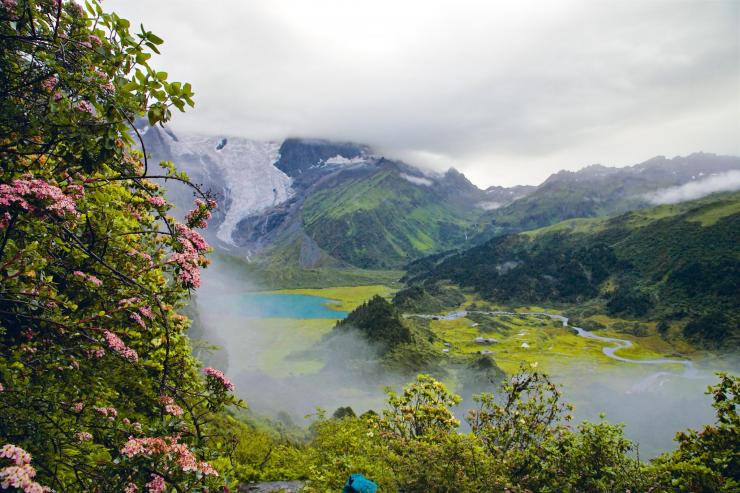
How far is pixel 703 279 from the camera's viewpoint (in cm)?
16200

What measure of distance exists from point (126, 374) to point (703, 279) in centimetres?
20774

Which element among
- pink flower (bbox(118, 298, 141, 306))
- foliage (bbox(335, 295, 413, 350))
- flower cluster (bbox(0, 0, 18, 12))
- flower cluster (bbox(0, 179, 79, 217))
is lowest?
foliage (bbox(335, 295, 413, 350))

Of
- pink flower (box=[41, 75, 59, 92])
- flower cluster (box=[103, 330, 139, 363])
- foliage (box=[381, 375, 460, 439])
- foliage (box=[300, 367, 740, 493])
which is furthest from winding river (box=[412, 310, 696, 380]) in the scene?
pink flower (box=[41, 75, 59, 92])

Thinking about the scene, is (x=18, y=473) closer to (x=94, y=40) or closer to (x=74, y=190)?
(x=74, y=190)

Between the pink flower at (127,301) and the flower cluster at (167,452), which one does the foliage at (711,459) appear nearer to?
the flower cluster at (167,452)

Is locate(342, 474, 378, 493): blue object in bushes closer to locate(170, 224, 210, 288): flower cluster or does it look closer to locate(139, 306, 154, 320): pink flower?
locate(170, 224, 210, 288): flower cluster

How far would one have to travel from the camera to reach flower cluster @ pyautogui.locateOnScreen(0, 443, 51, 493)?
3.99 meters

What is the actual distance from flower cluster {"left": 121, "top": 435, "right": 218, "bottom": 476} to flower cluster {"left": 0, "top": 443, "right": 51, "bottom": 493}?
0.85 meters

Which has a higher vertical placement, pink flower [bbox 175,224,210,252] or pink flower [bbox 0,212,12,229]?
pink flower [bbox 0,212,12,229]

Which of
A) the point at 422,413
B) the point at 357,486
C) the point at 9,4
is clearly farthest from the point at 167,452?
the point at 422,413

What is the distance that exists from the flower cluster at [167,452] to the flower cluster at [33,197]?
3.19m

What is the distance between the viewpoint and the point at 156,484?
488 cm

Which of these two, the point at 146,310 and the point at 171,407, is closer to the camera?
the point at 171,407

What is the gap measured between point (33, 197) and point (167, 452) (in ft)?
12.2
